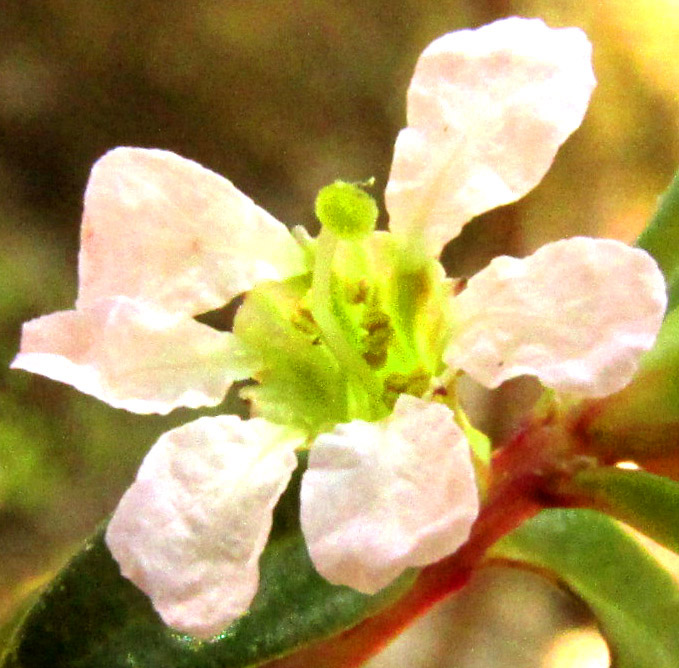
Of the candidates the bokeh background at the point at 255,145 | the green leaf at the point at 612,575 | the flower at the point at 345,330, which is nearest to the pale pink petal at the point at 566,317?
the flower at the point at 345,330

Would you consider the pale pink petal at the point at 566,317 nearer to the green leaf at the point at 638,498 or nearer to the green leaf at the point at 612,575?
the green leaf at the point at 638,498

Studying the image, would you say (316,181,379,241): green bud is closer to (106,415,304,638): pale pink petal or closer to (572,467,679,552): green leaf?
(106,415,304,638): pale pink petal

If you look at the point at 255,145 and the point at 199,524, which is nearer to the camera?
the point at 199,524

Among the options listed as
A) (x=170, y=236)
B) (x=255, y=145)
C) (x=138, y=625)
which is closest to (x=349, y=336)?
(x=170, y=236)

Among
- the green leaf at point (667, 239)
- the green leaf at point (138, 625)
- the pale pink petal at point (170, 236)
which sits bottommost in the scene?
the green leaf at point (138, 625)

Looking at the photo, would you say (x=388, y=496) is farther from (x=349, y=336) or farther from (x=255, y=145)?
(x=255, y=145)

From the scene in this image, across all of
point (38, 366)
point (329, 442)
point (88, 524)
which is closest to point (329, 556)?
point (329, 442)
